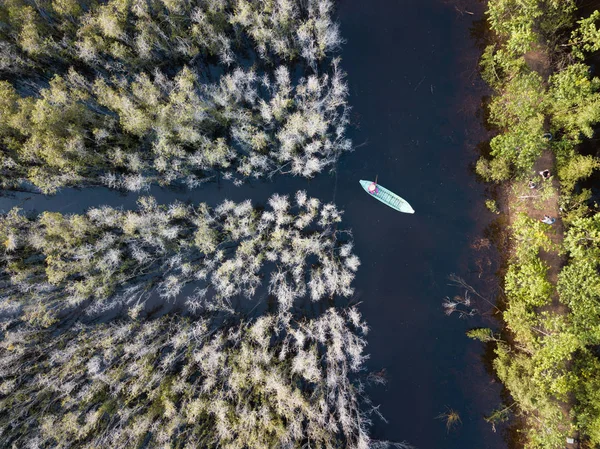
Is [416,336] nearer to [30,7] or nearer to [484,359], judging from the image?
[484,359]

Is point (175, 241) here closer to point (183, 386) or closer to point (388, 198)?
point (183, 386)

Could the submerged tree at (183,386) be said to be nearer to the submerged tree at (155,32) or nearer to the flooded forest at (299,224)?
the flooded forest at (299,224)

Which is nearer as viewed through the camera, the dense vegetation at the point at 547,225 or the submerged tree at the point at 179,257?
the dense vegetation at the point at 547,225

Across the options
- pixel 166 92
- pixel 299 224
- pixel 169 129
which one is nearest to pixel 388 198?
pixel 299 224

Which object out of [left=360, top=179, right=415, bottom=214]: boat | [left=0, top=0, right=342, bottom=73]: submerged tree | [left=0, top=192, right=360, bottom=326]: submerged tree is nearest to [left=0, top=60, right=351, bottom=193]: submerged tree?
[left=0, top=0, right=342, bottom=73]: submerged tree

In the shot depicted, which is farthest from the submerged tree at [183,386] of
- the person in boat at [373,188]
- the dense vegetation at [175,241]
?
the person in boat at [373,188]

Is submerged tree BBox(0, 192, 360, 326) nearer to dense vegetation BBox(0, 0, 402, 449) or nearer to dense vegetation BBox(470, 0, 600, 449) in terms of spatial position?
dense vegetation BBox(0, 0, 402, 449)

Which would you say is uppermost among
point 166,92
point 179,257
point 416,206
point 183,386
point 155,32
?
point 155,32
